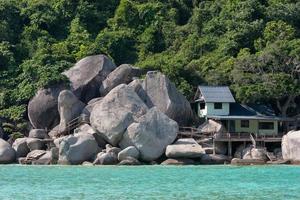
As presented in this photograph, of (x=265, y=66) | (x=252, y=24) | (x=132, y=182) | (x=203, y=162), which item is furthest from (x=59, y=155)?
(x=252, y=24)

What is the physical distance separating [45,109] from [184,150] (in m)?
11.1

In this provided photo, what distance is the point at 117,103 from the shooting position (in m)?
49.4

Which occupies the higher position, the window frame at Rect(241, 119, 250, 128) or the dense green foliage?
the dense green foliage

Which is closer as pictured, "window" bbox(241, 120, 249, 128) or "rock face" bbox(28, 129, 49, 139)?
"rock face" bbox(28, 129, 49, 139)

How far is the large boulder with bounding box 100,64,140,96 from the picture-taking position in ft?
176

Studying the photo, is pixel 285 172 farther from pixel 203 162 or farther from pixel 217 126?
pixel 217 126

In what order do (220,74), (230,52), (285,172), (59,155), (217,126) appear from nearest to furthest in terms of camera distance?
(285,172) → (59,155) → (217,126) → (220,74) → (230,52)

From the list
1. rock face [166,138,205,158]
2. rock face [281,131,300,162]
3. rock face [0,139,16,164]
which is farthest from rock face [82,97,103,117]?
rock face [281,131,300,162]

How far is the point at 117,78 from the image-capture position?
5384 cm

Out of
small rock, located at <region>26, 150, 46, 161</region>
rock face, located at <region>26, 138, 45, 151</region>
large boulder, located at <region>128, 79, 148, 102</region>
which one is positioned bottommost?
small rock, located at <region>26, 150, 46, 161</region>

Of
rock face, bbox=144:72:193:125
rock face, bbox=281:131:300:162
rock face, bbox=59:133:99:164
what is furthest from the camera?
rock face, bbox=144:72:193:125

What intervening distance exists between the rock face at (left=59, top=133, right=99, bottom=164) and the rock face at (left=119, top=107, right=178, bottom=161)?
2.00 metres

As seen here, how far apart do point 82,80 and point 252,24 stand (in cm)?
1532

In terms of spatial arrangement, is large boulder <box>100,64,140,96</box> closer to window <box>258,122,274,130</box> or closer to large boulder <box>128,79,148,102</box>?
large boulder <box>128,79,148,102</box>
